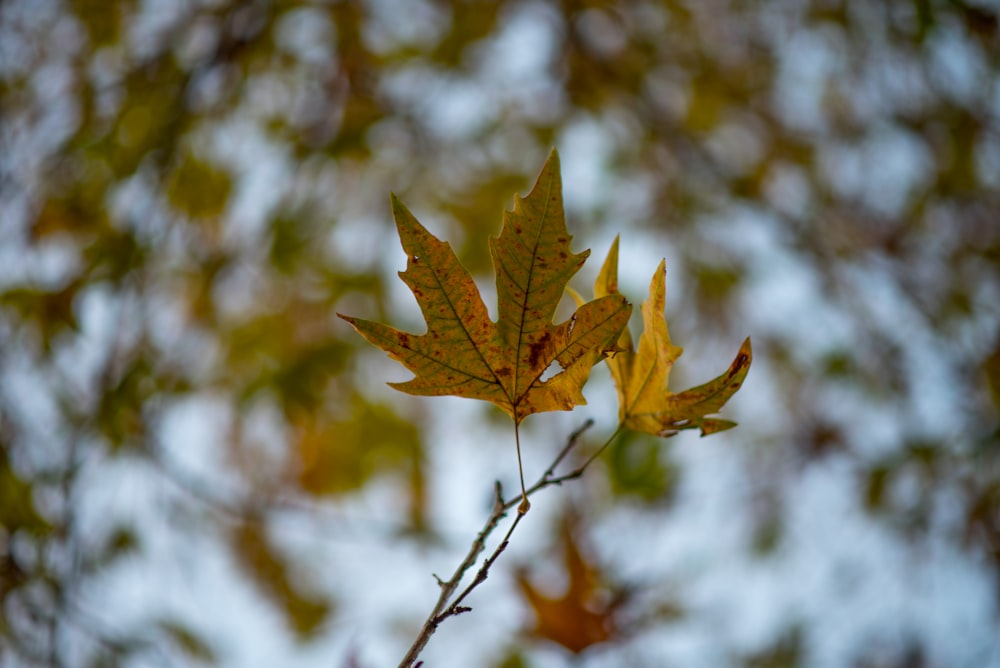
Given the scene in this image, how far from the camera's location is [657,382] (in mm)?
694

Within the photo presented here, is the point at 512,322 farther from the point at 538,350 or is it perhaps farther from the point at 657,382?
the point at 657,382

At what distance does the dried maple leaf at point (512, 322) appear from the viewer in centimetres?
61

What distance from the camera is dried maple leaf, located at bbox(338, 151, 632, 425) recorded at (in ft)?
2.01

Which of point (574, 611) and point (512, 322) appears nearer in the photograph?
point (512, 322)

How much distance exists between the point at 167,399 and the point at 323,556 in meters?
1.21

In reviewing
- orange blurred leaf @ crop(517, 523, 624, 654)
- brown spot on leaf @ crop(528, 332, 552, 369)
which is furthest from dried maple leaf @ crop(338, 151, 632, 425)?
orange blurred leaf @ crop(517, 523, 624, 654)

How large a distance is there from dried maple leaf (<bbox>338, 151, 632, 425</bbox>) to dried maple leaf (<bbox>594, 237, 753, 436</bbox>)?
43 millimetres

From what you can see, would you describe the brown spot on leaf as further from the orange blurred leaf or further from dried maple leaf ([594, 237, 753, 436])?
the orange blurred leaf

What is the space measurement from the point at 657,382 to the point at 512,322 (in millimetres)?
154

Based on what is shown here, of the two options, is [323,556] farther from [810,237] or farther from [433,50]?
[810,237]

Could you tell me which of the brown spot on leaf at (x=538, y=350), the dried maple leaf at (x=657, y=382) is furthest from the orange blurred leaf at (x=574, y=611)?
the brown spot on leaf at (x=538, y=350)

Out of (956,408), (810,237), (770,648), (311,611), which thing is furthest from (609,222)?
(311,611)

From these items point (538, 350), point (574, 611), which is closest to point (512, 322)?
point (538, 350)

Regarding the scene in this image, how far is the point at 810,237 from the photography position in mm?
2125
